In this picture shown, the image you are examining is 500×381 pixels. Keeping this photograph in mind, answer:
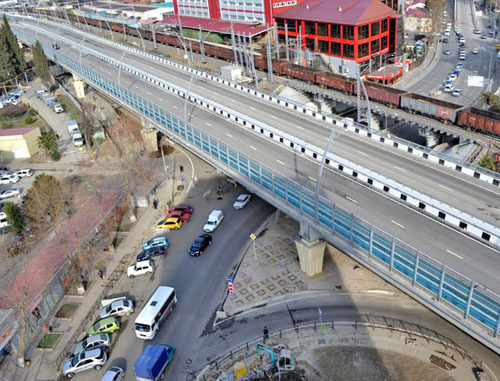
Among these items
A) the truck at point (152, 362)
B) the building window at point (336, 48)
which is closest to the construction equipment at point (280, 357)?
the truck at point (152, 362)

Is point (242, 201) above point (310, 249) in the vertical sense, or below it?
below

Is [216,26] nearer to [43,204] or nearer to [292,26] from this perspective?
[292,26]

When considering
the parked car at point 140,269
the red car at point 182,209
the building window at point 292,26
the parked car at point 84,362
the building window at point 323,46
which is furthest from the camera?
the building window at point 292,26

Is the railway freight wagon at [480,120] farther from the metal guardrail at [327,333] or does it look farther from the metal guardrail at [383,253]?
the metal guardrail at [383,253]

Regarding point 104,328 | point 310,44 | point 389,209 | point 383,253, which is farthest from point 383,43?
point 104,328

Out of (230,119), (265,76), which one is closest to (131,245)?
(230,119)

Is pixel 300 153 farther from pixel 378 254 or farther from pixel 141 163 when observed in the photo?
pixel 141 163

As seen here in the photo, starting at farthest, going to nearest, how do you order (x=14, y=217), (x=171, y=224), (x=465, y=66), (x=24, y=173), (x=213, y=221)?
1. (x=465, y=66)
2. (x=24, y=173)
3. (x=14, y=217)
4. (x=171, y=224)
5. (x=213, y=221)

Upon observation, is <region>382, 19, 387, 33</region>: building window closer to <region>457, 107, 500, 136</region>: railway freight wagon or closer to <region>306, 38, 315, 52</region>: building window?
<region>306, 38, 315, 52</region>: building window
